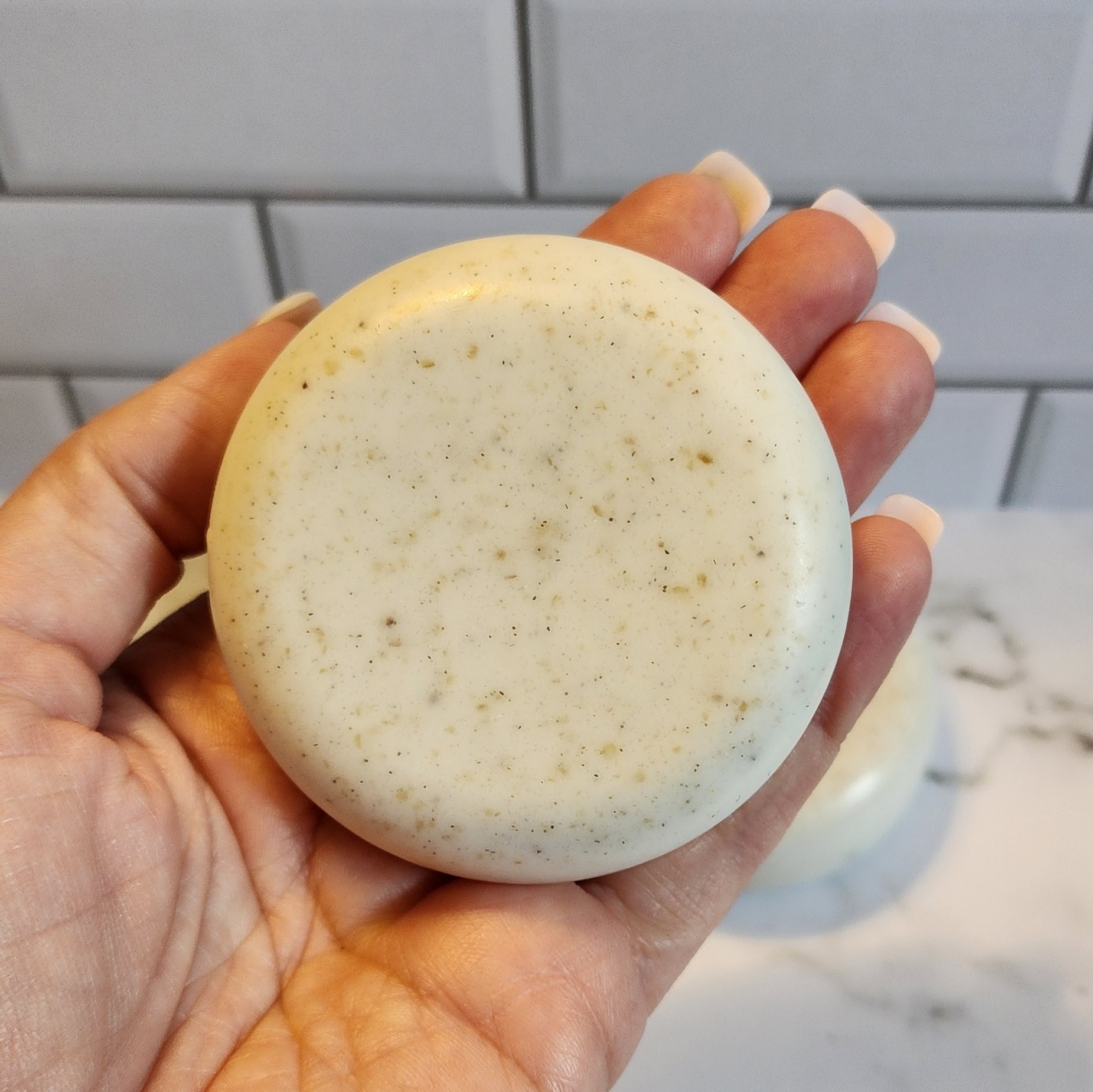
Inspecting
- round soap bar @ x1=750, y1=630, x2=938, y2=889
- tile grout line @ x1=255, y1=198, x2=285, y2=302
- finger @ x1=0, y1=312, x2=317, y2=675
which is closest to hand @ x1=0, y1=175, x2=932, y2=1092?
finger @ x1=0, y1=312, x2=317, y2=675

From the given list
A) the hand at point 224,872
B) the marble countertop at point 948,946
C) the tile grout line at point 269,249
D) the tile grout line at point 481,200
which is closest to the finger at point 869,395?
the hand at point 224,872

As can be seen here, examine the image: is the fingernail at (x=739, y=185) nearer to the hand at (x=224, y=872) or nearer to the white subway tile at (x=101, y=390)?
the hand at (x=224, y=872)

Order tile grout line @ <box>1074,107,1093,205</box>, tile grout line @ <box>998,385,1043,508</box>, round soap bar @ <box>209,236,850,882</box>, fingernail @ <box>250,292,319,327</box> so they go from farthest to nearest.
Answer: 1. tile grout line @ <box>998,385,1043,508</box>
2. tile grout line @ <box>1074,107,1093,205</box>
3. fingernail @ <box>250,292,319,327</box>
4. round soap bar @ <box>209,236,850,882</box>

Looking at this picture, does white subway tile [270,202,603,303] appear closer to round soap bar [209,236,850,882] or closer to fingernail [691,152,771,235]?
fingernail [691,152,771,235]

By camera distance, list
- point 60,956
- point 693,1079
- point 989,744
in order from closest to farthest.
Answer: point 60,956, point 693,1079, point 989,744

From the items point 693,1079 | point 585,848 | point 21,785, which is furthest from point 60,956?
point 693,1079

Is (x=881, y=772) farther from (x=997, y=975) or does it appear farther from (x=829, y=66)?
(x=829, y=66)
